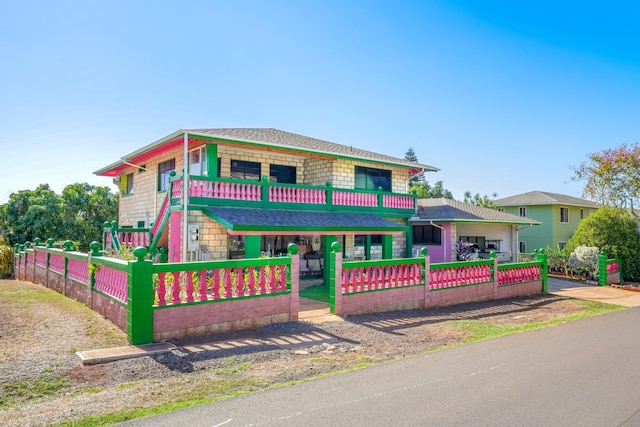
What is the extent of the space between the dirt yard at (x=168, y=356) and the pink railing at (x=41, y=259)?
2.95m

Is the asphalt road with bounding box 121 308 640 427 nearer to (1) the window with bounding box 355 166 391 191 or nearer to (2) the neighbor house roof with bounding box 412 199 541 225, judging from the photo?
(1) the window with bounding box 355 166 391 191

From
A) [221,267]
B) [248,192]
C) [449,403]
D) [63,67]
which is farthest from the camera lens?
[248,192]

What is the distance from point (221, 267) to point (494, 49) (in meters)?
14.5

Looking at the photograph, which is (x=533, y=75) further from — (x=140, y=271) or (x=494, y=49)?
(x=140, y=271)

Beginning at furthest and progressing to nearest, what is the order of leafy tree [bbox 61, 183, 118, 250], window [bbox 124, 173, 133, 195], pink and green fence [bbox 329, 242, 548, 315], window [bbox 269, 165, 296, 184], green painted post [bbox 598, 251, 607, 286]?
leafy tree [bbox 61, 183, 118, 250], window [bbox 124, 173, 133, 195], green painted post [bbox 598, 251, 607, 286], window [bbox 269, 165, 296, 184], pink and green fence [bbox 329, 242, 548, 315]

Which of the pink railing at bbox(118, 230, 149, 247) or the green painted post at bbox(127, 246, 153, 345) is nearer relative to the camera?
the green painted post at bbox(127, 246, 153, 345)

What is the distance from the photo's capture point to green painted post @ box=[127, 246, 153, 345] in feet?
23.3

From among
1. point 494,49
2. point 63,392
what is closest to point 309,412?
point 63,392

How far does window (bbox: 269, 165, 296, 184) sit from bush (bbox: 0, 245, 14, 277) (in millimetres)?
13009

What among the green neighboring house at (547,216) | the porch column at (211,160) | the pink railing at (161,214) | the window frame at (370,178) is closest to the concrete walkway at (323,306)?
the porch column at (211,160)

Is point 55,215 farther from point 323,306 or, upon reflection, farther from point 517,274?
point 517,274

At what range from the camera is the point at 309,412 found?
4.62m

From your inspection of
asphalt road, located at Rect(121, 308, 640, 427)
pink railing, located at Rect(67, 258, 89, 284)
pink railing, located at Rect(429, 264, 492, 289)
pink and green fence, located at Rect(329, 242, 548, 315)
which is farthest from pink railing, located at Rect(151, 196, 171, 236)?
asphalt road, located at Rect(121, 308, 640, 427)

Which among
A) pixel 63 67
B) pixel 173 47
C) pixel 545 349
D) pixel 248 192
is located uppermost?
pixel 173 47
